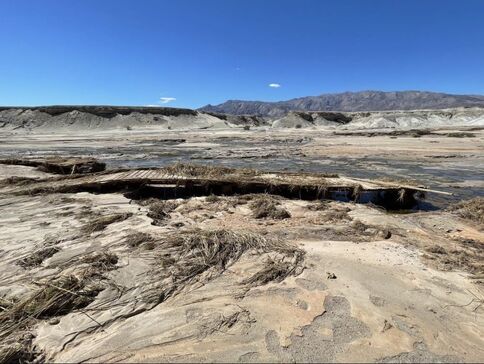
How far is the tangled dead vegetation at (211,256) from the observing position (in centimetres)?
550

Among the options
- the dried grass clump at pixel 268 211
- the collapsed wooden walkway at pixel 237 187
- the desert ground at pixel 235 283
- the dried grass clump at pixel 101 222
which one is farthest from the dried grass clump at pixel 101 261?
the collapsed wooden walkway at pixel 237 187

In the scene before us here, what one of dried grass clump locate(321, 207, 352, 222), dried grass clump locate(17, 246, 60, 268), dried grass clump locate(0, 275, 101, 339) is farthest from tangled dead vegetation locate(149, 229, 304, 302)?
dried grass clump locate(321, 207, 352, 222)

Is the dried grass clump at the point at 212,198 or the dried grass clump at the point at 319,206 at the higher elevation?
the dried grass clump at the point at 212,198

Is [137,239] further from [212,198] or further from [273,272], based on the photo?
[212,198]

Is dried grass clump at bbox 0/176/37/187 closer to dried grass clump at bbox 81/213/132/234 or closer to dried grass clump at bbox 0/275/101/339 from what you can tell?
dried grass clump at bbox 81/213/132/234

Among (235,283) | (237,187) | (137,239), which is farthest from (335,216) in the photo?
(137,239)

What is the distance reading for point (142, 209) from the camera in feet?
31.0

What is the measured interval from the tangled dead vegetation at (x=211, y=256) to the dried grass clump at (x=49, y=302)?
3.25 feet

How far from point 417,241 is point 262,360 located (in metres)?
5.14

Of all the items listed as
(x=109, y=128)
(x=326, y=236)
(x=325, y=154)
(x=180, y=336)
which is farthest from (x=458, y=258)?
(x=109, y=128)

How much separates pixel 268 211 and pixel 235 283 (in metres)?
4.25

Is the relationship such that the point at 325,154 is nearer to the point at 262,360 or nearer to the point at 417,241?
the point at 417,241

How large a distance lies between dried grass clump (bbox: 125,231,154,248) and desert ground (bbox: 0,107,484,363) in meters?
0.03

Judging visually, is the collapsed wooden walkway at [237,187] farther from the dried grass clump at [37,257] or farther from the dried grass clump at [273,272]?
the dried grass clump at [273,272]
